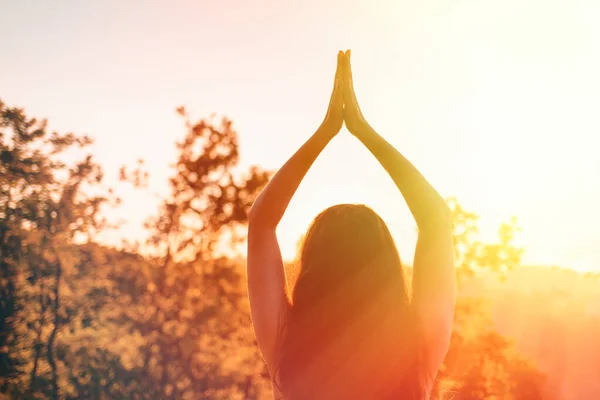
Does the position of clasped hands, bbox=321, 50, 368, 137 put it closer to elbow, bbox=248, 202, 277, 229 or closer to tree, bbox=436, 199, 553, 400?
elbow, bbox=248, 202, 277, 229

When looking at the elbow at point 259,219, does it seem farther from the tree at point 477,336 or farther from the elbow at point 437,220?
the tree at point 477,336

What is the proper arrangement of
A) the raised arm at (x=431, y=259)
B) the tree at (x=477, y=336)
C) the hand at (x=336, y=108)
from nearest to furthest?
the raised arm at (x=431, y=259) → the hand at (x=336, y=108) → the tree at (x=477, y=336)

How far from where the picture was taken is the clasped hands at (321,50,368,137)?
135 centimetres

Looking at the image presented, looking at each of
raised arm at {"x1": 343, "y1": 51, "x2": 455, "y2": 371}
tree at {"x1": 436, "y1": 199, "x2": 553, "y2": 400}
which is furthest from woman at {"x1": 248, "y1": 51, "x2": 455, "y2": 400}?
tree at {"x1": 436, "y1": 199, "x2": 553, "y2": 400}

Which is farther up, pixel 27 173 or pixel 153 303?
pixel 27 173

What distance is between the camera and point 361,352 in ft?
3.92

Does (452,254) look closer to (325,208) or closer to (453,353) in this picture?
(325,208)

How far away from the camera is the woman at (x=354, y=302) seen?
46.9 inches

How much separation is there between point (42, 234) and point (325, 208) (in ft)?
65.1

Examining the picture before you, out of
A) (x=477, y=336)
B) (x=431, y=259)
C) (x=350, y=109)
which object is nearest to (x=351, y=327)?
(x=431, y=259)

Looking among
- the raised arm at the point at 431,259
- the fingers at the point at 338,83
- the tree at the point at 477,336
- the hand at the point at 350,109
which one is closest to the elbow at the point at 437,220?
the raised arm at the point at 431,259

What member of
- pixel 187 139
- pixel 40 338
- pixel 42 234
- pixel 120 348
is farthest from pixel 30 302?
pixel 187 139

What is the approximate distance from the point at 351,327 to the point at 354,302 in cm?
6

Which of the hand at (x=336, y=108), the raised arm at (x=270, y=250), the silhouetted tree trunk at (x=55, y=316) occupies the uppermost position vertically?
the hand at (x=336, y=108)
